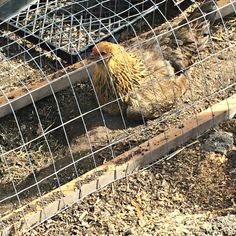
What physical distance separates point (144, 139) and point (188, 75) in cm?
93

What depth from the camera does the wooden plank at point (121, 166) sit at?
439cm

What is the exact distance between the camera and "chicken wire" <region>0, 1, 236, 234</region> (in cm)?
492

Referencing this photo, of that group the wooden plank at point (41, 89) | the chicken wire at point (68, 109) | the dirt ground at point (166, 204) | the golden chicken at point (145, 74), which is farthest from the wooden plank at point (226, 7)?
the dirt ground at point (166, 204)

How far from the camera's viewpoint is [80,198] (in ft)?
15.1

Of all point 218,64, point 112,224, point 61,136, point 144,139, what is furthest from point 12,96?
point 218,64

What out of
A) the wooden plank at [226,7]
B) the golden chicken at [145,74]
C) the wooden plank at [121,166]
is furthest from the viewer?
the wooden plank at [226,7]

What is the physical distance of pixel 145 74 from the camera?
5.37 metres

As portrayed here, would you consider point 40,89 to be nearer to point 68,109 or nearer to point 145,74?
point 68,109

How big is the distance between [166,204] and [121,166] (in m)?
0.48

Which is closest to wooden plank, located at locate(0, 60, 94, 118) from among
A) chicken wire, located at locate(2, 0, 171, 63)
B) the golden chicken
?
the golden chicken

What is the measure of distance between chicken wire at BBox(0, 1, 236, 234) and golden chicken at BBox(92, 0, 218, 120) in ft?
0.23

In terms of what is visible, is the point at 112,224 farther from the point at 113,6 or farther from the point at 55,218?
the point at 113,6

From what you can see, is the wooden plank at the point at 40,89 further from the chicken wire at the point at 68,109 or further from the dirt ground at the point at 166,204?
the dirt ground at the point at 166,204

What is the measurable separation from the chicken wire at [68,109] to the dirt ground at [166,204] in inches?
12.7
